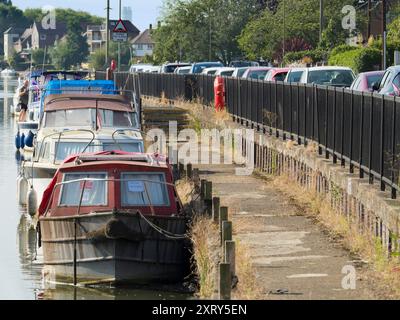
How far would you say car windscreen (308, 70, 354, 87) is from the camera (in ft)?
123

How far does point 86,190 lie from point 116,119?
9.48m

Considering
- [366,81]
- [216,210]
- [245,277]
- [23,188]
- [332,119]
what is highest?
[366,81]

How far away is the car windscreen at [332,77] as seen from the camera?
37469 mm

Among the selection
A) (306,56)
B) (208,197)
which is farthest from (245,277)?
(306,56)

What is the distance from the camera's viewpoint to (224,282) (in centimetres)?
1477

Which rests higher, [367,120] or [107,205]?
[367,120]

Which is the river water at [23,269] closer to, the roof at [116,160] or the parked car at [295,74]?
the roof at [116,160]

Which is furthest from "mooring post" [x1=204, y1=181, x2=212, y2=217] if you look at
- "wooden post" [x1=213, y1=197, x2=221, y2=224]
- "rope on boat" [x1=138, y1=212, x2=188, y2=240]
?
"rope on boat" [x1=138, y1=212, x2=188, y2=240]

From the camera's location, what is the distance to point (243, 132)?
3350cm

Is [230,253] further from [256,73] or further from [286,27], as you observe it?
[286,27]
